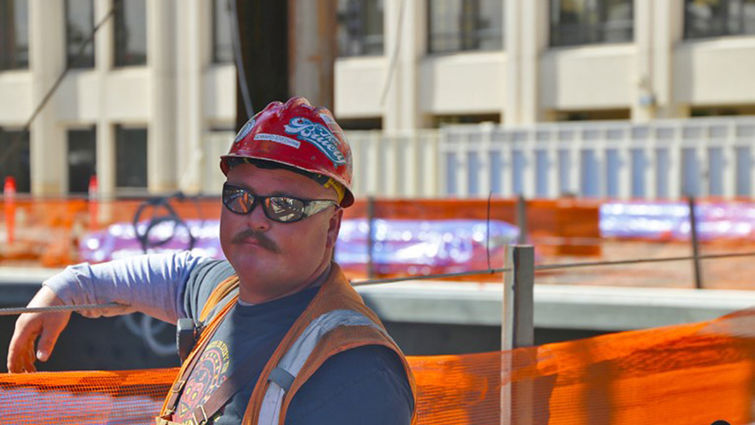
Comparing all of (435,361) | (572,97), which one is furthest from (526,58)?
(435,361)

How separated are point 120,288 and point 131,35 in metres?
31.0

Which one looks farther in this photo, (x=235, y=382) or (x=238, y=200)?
(x=238, y=200)

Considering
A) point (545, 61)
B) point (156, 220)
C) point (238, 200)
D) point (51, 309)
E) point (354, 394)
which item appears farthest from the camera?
point (545, 61)

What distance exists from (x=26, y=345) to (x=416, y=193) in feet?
57.5

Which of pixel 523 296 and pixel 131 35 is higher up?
pixel 131 35

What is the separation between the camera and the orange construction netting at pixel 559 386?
10.5 feet

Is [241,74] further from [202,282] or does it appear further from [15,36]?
[15,36]

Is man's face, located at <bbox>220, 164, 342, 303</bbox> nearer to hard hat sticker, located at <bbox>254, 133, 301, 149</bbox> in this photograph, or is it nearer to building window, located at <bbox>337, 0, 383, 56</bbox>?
hard hat sticker, located at <bbox>254, 133, 301, 149</bbox>

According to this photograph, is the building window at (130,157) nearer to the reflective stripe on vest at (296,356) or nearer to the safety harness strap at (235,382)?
the safety harness strap at (235,382)

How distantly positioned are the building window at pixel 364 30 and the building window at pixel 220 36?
13.2 ft

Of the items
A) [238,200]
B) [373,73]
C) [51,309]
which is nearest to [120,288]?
[51,309]

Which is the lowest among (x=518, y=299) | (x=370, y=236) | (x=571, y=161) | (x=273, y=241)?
(x=370, y=236)

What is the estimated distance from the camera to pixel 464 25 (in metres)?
27.9

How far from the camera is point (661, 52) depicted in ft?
81.0
